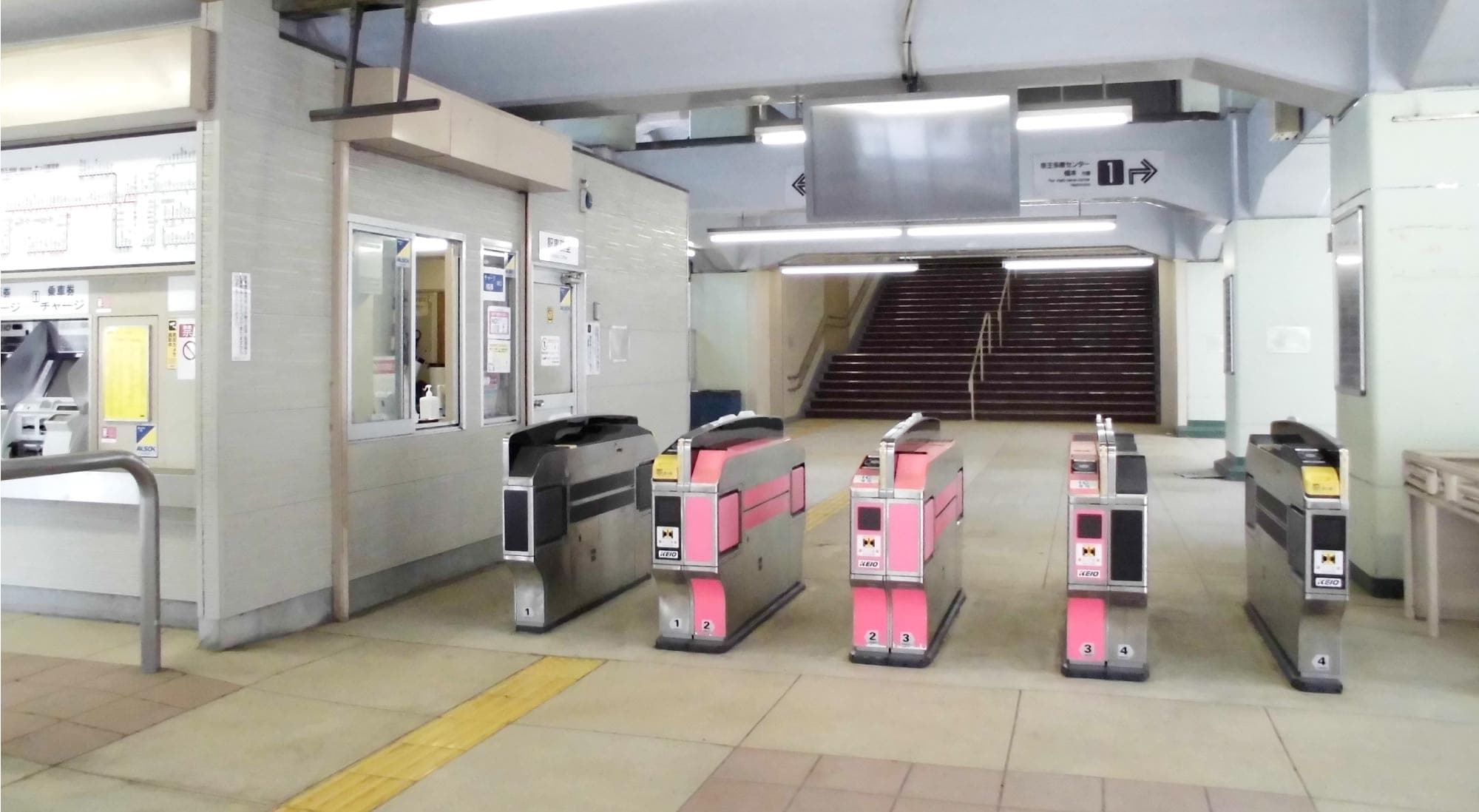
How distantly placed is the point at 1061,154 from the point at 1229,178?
65.5 inches

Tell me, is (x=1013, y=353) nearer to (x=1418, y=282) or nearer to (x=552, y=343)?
(x=552, y=343)

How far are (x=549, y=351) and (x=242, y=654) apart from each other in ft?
10.2

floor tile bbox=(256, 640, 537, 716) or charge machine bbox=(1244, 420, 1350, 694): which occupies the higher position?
charge machine bbox=(1244, 420, 1350, 694)

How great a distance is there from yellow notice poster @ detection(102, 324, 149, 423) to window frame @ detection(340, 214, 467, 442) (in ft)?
3.18

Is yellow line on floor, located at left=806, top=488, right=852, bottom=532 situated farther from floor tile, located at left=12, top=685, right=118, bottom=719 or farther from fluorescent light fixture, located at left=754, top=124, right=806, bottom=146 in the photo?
floor tile, located at left=12, top=685, right=118, bottom=719

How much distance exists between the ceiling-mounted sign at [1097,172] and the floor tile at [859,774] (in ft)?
25.0

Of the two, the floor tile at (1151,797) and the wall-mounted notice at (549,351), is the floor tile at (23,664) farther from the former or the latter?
the floor tile at (1151,797)

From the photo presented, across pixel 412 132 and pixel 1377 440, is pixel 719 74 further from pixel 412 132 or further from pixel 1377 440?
pixel 1377 440

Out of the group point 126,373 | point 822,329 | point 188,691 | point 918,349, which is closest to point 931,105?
point 126,373

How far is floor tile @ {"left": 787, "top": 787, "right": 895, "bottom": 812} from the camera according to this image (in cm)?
315

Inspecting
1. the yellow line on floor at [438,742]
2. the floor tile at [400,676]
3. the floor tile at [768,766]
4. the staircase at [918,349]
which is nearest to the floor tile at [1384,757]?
the floor tile at [768,766]

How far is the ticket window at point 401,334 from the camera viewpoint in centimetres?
569

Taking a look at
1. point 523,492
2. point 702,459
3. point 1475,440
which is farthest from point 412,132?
point 1475,440

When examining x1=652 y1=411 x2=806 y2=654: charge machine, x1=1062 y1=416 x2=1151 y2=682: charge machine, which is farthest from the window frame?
x1=1062 y1=416 x2=1151 y2=682: charge machine
